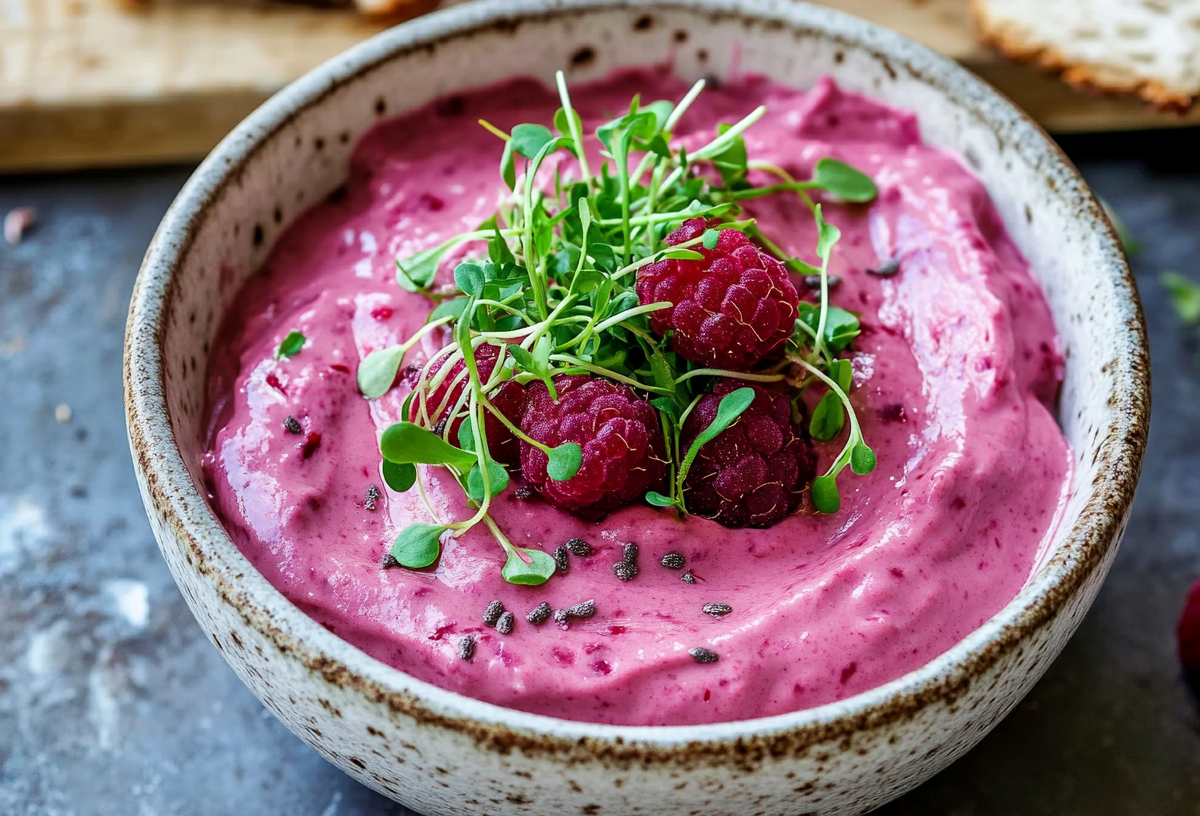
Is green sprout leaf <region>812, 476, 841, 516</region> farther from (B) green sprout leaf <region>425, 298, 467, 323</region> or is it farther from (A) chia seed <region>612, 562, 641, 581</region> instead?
(B) green sprout leaf <region>425, 298, 467, 323</region>

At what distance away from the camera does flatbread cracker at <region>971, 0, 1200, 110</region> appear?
2859mm

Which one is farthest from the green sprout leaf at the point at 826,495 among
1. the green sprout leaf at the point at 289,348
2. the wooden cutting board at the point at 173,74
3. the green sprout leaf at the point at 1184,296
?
the wooden cutting board at the point at 173,74

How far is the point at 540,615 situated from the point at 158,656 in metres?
0.97

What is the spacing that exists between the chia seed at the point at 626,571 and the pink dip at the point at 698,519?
0.01m

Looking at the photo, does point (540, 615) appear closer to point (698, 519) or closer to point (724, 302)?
point (698, 519)

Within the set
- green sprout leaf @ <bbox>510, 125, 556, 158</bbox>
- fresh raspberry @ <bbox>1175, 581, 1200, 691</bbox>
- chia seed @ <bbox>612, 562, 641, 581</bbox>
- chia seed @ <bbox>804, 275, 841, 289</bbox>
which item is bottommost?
fresh raspberry @ <bbox>1175, 581, 1200, 691</bbox>

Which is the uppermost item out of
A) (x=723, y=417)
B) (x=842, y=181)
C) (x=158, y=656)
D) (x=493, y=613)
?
(x=842, y=181)

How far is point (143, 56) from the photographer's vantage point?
2936 millimetres

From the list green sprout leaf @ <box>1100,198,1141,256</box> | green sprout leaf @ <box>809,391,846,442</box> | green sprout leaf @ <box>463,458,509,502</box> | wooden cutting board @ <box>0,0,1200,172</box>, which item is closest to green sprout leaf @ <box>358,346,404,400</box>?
green sprout leaf @ <box>463,458,509,502</box>

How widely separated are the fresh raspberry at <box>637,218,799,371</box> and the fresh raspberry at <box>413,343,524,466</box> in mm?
223

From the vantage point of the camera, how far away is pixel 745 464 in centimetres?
163

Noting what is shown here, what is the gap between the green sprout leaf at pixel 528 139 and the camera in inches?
77.3

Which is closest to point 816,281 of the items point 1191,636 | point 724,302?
point 724,302

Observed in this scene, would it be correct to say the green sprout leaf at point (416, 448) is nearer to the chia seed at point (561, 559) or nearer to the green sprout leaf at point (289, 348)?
the chia seed at point (561, 559)
